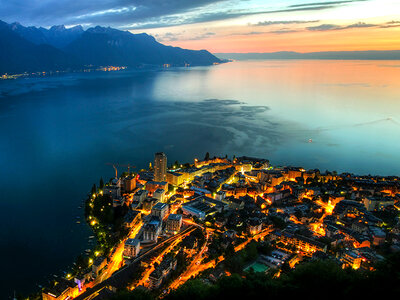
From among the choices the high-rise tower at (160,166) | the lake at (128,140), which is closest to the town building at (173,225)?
the lake at (128,140)

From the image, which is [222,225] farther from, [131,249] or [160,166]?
[160,166]

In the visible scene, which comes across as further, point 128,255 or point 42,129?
point 42,129

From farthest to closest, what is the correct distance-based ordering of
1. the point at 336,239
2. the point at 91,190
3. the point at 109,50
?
1. the point at 109,50
2. the point at 91,190
3. the point at 336,239

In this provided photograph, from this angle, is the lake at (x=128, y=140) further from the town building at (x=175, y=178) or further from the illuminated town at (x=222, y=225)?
the town building at (x=175, y=178)

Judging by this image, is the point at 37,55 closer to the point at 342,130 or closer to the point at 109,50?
the point at 109,50

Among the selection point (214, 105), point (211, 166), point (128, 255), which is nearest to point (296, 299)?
point (128, 255)

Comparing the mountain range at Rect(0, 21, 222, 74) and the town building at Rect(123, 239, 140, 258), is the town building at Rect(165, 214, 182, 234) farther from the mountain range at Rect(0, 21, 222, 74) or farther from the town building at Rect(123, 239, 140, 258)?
the mountain range at Rect(0, 21, 222, 74)

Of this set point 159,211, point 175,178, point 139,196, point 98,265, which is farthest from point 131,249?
point 175,178
